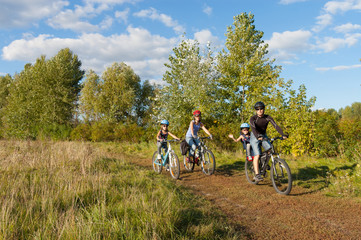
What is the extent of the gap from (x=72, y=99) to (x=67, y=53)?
1068 cm


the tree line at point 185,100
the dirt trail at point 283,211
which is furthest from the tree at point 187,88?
the dirt trail at point 283,211

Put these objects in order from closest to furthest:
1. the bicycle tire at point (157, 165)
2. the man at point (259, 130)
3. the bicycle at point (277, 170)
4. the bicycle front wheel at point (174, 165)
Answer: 1. the bicycle at point (277, 170)
2. the man at point (259, 130)
3. the bicycle front wheel at point (174, 165)
4. the bicycle tire at point (157, 165)

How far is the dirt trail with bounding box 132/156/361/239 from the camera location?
150 inches

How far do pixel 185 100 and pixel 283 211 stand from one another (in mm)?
13259

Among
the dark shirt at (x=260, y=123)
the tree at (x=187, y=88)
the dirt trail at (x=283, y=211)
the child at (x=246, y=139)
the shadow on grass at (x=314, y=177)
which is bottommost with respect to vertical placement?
the dirt trail at (x=283, y=211)

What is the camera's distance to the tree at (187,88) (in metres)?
17.0

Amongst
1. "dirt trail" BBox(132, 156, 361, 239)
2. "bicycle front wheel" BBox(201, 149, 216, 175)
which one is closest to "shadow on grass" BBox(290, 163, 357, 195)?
"dirt trail" BBox(132, 156, 361, 239)

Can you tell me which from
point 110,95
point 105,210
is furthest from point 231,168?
point 110,95

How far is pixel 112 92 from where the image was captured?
37.9 m

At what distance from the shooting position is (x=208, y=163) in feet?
27.2

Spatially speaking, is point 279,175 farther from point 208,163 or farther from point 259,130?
point 208,163

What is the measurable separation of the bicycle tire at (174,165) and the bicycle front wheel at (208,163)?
3.41 feet

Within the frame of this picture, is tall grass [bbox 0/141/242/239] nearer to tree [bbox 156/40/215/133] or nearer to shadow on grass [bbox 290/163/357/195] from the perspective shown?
shadow on grass [bbox 290/163/357/195]

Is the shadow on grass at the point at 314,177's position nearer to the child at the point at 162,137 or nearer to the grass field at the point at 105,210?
the grass field at the point at 105,210
